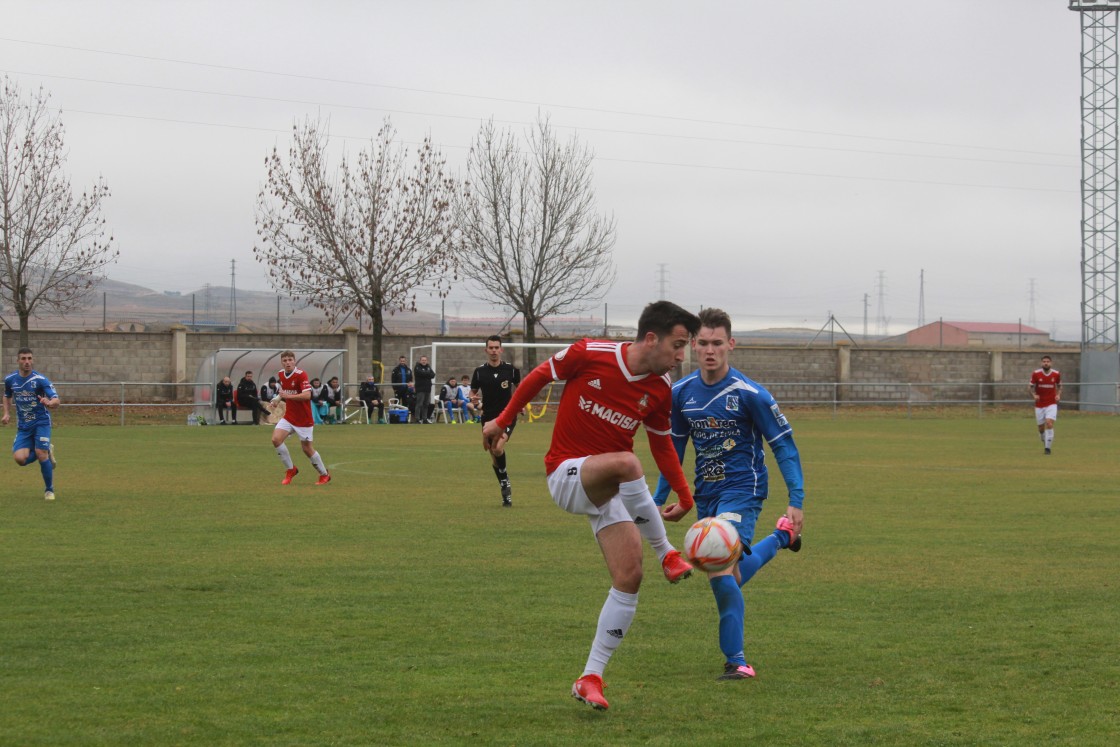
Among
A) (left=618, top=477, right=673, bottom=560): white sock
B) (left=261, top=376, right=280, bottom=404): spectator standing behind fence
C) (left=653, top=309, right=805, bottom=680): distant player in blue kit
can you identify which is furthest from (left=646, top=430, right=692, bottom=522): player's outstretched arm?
(left=261, top=376, right=280, bottom=404): spectator standing behind fence

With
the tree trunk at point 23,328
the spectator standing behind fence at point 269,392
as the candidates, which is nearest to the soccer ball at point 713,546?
the spectator standing behind fence at point 269,392

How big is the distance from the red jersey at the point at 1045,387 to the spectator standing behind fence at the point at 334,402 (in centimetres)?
2071

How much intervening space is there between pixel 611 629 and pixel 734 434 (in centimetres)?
152

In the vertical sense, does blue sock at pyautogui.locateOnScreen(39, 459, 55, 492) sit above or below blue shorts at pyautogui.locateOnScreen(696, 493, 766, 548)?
below

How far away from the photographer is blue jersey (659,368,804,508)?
7113mm

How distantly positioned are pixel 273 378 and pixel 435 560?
28.7 meters

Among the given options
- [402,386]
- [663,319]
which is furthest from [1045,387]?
[663,319]

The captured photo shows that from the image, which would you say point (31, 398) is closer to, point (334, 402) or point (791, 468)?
point (791, 468)

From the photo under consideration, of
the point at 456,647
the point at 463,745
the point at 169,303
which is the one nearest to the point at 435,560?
the point at 456,647

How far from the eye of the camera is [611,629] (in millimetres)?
6289

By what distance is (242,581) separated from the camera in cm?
997

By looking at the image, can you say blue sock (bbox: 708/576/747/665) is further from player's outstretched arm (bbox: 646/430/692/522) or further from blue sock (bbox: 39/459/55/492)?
blue sock (bbox: 39/459/55/492)

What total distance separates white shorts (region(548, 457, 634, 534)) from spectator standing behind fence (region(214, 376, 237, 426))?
110 ft

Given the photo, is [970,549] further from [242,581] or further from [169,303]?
[169,303]
